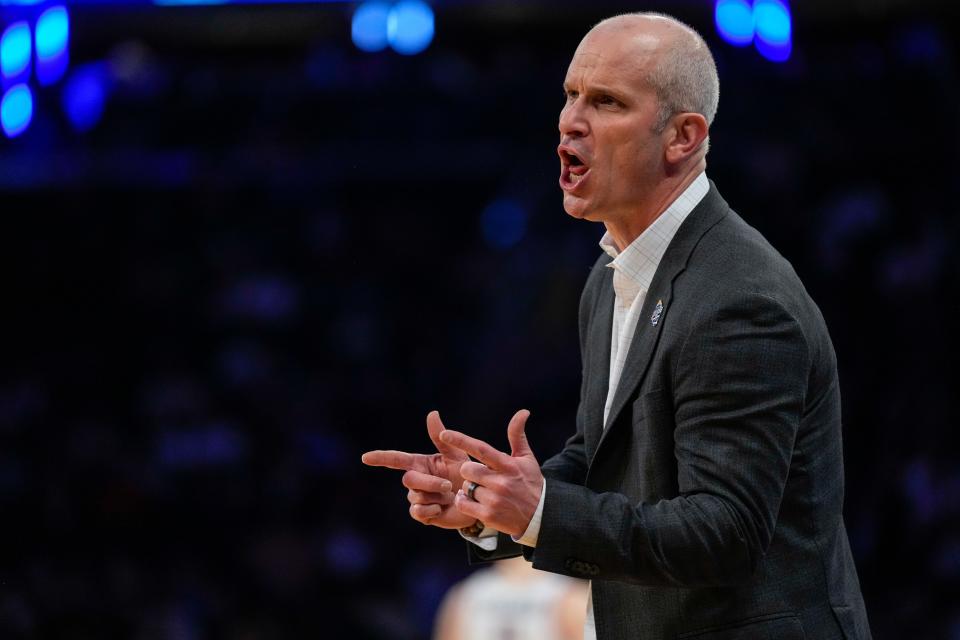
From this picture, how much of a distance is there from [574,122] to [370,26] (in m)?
4.80

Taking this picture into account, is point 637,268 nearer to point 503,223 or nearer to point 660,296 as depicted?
point 660,296

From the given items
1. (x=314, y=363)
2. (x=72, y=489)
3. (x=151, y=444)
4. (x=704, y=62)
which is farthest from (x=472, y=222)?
(x=704, y=62)

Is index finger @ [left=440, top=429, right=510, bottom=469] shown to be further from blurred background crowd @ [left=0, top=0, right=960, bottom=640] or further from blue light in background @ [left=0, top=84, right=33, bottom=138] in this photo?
blue light in background @ [left=0, top=84, right=33, bottom=138]

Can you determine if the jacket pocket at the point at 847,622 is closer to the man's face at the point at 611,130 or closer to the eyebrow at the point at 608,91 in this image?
the man's face at the point at 611,130

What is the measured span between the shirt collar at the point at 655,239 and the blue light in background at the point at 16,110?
5.49 meters

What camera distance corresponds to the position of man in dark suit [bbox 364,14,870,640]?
1.97 m

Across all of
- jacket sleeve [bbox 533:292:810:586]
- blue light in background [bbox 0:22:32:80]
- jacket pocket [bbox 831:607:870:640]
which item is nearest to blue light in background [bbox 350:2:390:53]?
blue light in background [bbox 0:22:32:80]

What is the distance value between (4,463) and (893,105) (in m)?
6.00

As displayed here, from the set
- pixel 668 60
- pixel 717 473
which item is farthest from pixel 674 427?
pixel 668 60

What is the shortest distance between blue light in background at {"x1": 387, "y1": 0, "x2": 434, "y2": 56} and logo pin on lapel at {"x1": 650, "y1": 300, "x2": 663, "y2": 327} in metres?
4.80

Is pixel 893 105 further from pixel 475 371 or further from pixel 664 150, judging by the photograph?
pixel 664 150

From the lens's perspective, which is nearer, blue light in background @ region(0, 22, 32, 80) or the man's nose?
the man's nose

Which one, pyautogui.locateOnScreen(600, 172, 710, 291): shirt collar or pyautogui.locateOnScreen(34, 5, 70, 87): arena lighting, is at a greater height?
pyautogui.locateOnScreen(34, 5, 70, 87): arena lighting

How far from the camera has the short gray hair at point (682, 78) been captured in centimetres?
220
